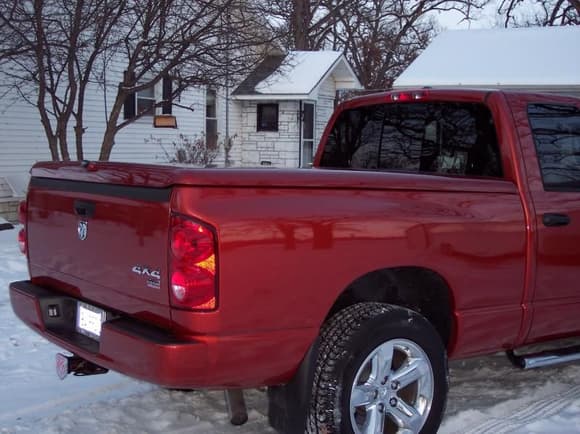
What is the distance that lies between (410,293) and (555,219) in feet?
3.15

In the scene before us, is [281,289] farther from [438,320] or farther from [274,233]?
[438,320]

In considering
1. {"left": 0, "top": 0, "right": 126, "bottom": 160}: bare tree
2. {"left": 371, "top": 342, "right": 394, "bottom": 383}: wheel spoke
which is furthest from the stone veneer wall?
{"left": 371, "top": 342, "right": 394, "bottom": 383}: wheel spoke

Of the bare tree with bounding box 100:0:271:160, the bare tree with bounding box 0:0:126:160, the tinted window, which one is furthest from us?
the bare tree with bounding box 100:0:271:160

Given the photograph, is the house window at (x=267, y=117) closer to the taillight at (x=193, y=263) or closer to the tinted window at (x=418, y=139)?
the tinted window at (x=418, y=139)

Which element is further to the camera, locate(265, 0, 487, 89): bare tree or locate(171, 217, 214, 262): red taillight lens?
locate(265, 0, 487, 89): bare tree

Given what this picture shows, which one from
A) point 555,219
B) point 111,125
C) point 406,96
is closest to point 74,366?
point 406,96

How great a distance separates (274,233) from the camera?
297 cm

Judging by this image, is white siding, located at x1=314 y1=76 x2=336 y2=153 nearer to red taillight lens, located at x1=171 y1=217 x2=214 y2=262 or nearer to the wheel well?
the wheel well

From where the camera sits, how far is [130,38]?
11.0 metres

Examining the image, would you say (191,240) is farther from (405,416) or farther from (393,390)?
(405,416)

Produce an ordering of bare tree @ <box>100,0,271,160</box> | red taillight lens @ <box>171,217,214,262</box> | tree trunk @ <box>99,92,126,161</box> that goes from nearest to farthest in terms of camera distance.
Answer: red taillight lens @ <box>171,217,214,262</box>, bare tree @ <box>100,0,271,160</box>, tree trunk @ <box>99,92,126,161</box>

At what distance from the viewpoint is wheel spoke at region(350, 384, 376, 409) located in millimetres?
3338

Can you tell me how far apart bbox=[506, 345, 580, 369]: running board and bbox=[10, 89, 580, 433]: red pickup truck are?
18mm

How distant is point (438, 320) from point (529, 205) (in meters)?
0.81
